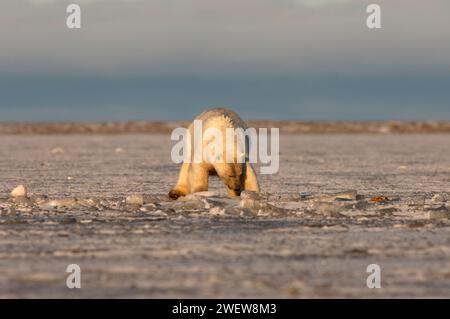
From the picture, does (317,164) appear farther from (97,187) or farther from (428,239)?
(428,239)

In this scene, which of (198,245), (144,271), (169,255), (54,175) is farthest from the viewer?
(54,175)

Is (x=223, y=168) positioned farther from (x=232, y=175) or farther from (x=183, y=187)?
(x=183, y=187)

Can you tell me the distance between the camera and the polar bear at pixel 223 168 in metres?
13.1

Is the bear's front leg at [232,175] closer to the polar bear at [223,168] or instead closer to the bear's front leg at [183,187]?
the polar bear at [223,168]

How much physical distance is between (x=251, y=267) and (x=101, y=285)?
1269 mm

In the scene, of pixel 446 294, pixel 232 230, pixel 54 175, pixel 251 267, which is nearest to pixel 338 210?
pixel 232 230

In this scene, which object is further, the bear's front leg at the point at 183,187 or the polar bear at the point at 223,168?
the bear's front leg at the point at 183,187

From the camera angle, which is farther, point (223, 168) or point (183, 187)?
point (183, 187)

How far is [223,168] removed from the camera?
13.1 meters

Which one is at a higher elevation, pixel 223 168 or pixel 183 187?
pixel 223 168

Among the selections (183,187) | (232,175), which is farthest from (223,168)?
(183,187)

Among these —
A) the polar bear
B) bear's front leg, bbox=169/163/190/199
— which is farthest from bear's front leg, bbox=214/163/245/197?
bear's front leg, bbox=169/163/190/199

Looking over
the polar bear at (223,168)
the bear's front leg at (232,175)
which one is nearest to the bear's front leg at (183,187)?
the polar bear at (223,168)

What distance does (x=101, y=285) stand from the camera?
718 cm
